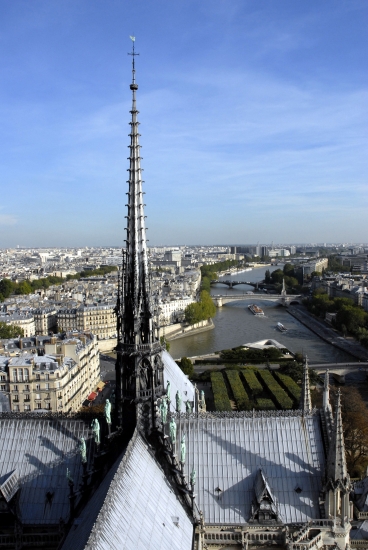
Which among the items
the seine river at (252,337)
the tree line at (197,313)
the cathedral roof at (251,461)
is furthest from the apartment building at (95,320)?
the cathedral roof at (251,461)

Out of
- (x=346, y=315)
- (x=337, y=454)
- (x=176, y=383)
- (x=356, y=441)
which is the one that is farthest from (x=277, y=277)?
(x=337, y=454)

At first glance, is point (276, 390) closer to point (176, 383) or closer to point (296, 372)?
point (296, 372)

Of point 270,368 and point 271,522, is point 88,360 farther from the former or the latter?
point 271,522

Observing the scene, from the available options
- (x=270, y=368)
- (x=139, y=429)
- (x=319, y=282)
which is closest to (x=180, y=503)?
(x=139, y=429)

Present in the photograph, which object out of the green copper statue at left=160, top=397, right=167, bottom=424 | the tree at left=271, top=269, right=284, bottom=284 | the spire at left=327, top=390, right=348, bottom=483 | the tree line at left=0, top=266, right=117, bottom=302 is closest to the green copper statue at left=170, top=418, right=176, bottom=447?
the green copper statue at left=160, top=397, right=167, bottom=424

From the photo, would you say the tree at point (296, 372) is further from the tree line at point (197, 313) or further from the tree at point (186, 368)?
the tree line at point (197, 313)

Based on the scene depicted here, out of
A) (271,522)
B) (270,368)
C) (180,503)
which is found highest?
(180,503)

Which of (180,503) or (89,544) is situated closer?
(89,544)

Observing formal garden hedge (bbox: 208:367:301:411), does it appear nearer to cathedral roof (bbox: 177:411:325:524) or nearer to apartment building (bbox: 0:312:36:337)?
cathedral roof (bbox: 177:411:325:524)
